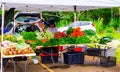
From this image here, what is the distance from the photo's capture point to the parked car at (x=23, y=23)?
50.0ft

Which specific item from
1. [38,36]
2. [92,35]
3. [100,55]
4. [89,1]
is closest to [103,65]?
[100,55]

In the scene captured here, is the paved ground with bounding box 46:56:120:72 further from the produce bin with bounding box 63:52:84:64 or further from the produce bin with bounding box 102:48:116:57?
the produce bin with bounding box 102:48:116:57

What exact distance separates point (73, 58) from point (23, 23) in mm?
4517

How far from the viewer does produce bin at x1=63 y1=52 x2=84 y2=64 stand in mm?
11484

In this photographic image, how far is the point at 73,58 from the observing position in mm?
11594

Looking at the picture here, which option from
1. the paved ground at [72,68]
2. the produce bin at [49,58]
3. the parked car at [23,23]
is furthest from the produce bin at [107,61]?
the parked car at [23,23]

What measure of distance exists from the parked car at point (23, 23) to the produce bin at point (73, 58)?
375 centimetres

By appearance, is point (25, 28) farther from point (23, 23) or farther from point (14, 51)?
point (14, 51)

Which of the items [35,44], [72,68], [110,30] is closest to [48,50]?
[35,44]

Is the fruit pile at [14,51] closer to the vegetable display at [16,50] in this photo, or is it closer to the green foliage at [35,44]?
the vegetable display at [16,50]

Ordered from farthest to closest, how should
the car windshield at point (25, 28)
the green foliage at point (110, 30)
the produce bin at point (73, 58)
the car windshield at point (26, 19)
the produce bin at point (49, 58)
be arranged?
the green foliage at point (110, 30)
the car windshield at point (26, 19)
the car windshield at point (25, 28)
the produce bin at point (49, 58)
the produce bin at point (73, 58)

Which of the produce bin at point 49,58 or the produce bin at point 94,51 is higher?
the produce bin at point 94,51

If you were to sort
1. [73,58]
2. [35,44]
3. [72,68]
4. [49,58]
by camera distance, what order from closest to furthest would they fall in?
1. [35,44]
2. [72,68]
3. [73,58]
4. [49,58]

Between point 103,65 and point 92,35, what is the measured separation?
1.28 metres
